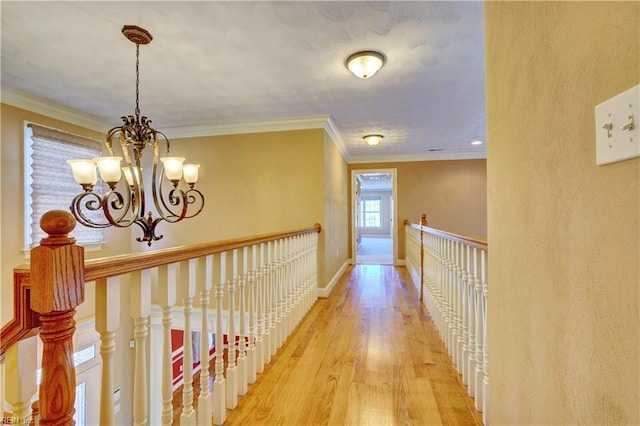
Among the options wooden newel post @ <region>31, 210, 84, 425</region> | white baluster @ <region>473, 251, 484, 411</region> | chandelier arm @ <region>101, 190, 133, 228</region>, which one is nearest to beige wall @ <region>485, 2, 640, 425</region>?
white baluster @ <region>473, 251, 484, 411</region>

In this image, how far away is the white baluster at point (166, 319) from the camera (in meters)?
1.03

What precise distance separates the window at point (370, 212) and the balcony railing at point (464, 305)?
11402 millimetres

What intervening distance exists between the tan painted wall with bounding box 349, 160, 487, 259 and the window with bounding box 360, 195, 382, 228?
7.81m

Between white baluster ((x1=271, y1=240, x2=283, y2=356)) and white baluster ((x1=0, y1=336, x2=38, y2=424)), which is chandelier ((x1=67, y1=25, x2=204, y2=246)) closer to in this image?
white baluster ((x1=271, y1=240, x2=283, y2=356))

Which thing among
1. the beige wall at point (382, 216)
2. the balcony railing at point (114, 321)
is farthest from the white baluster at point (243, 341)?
the beige wall at point (382, 216)

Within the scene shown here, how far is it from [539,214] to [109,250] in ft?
16.0

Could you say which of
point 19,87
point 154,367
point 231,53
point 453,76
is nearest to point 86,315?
point 154,367

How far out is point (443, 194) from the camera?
588 cm

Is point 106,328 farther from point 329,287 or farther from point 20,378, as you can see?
point 329,287

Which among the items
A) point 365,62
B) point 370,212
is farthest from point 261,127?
point 370,212

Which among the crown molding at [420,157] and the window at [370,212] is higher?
the crown molding at [420,157]

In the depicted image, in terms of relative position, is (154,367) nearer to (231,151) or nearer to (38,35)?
(231,151)

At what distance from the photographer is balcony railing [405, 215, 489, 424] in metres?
1.41

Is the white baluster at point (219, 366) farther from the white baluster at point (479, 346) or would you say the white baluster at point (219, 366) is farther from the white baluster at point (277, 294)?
the white baluster at point (479, 346)
